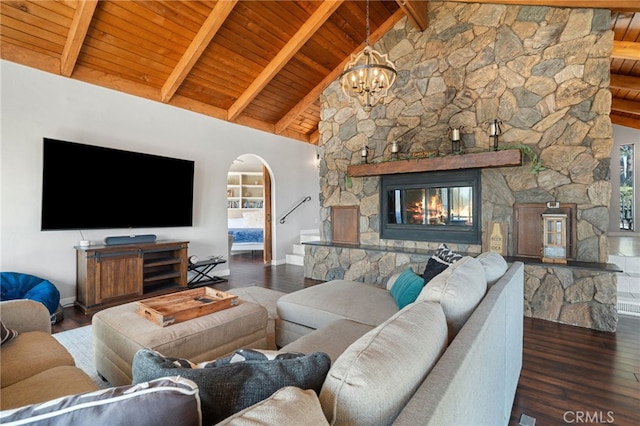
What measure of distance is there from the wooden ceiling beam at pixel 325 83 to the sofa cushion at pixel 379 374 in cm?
535

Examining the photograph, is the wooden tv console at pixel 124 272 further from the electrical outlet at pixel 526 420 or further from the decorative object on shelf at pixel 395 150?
the electrical outlet at pixel 526 420

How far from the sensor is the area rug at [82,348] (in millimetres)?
2268

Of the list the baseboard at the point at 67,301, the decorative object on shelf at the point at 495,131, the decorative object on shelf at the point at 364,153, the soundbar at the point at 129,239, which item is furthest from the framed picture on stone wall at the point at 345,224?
the baseboard at the point at 67,301

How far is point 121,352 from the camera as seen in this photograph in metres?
1.92

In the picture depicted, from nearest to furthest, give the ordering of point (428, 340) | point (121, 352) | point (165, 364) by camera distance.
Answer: point (165, 364) → point (428, 340) → point (121, 352)

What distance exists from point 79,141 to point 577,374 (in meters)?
5.78

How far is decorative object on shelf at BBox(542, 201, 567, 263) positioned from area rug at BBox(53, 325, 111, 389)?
14.3ft

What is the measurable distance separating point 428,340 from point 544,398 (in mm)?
1710

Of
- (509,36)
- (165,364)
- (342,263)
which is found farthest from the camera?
(342,263)

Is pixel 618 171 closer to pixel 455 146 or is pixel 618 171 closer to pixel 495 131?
pixel 495 131

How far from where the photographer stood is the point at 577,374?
7.29 ft

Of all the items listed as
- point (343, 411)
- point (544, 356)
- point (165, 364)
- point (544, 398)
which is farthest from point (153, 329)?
point (544, 356)

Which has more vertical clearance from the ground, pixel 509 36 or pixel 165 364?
pixel 509 36

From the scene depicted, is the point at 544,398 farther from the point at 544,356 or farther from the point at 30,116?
the point at 30,116
